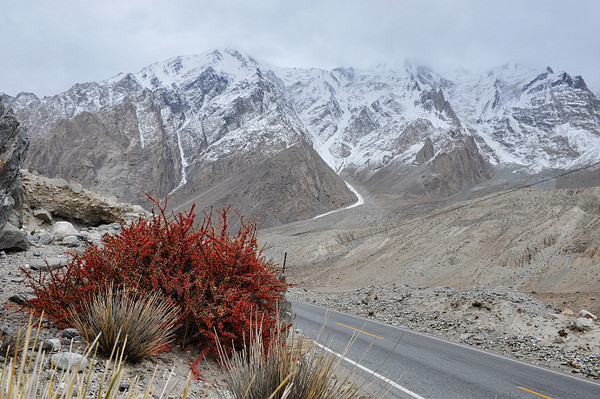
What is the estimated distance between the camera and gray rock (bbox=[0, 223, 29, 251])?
626cm

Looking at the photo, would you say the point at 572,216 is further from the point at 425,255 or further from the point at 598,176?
the point at 598,176

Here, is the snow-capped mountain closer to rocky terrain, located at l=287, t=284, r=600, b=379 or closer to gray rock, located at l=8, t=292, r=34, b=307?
rocky terrain, located at l=287, t=284, r=600, b=379

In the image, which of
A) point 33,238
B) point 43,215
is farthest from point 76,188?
point 33,238

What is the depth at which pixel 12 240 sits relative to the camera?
253 inches

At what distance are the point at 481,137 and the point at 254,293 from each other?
21819cm

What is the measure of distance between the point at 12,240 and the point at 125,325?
182 inches

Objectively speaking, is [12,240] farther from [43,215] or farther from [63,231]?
[43,215]

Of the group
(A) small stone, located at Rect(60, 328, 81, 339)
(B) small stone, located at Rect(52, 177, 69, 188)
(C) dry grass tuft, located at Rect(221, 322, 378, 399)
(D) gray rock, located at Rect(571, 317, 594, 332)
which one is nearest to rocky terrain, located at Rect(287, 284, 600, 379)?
(D) gray rock, located at Rect(571, 317, 594, 332)

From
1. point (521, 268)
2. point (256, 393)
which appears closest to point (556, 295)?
point (521, 268)

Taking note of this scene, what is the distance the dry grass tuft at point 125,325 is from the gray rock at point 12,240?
3.68 metres

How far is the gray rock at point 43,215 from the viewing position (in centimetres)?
973

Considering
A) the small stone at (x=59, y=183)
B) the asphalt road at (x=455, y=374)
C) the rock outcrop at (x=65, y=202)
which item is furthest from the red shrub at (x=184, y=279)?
the small stone at (x=59, y=183)

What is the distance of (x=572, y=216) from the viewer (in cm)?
3238

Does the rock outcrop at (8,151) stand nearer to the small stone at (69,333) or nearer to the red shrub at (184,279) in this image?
the red shrub at (184,279)
